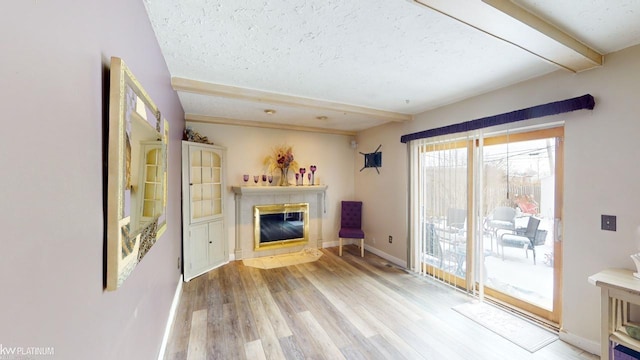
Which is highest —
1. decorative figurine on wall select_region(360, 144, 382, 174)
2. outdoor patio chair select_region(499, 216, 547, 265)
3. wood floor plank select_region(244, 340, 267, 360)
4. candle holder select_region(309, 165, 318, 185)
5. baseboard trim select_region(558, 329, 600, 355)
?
decorative figurine on wall select_region(360, 144, 382, 174)

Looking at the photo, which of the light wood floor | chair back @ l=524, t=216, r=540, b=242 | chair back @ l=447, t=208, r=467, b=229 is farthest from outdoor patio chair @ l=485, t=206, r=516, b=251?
the light wood floor

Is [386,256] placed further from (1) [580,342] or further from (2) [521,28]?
(2) [521,28]

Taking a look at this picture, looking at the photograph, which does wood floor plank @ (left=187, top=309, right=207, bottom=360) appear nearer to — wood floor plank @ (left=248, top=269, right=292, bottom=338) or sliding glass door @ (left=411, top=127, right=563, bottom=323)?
wood floor plank @ (left=248, top=269, right=292, bottom=338)

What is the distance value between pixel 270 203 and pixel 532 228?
384 centimetres

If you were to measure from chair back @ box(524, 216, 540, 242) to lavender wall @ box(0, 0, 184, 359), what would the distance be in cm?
353

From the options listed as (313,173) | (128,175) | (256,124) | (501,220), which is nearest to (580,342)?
(501,220)

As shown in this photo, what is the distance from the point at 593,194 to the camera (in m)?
2.05

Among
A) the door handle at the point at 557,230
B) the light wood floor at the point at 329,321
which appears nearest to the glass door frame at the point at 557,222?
the door handle at the point at 557,230

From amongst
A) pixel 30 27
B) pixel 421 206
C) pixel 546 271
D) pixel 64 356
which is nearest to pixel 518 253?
pixel 546 271

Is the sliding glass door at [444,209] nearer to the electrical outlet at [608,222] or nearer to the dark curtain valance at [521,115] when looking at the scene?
the dark curtain valance at [521,115]

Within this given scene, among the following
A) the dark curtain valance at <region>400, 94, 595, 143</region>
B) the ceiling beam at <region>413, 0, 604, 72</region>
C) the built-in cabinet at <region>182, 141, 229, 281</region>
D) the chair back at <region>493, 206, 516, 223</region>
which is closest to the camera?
the ceiling beam at <region>413, 0, 604, 72</region>

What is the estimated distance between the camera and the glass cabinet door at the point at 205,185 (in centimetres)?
365

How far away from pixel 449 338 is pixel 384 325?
599 mm

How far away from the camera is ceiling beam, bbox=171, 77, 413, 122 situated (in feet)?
8.47
